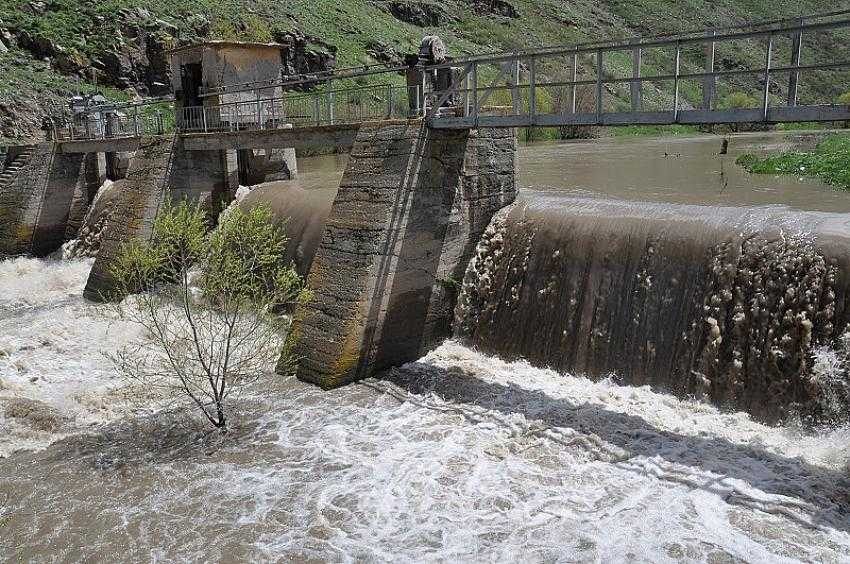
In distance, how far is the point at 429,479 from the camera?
8.32 metres

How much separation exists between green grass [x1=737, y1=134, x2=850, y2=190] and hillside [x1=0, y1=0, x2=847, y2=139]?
27665 mm

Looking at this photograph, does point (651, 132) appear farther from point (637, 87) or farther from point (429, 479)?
point (429, 479)

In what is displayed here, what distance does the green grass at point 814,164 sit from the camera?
64.8 ft

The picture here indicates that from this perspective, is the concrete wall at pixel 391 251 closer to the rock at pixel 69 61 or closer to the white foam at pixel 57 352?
the white foam at pixel 57 352

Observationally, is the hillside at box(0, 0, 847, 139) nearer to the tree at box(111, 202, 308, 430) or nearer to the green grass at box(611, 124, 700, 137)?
the green grass at box(611, 124, 700, 137)

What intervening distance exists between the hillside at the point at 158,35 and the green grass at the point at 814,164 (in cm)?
2767

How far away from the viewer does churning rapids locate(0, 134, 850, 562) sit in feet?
23.4

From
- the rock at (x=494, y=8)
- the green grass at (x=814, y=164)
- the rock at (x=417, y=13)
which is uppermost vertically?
the rock at (x=494, y=8)

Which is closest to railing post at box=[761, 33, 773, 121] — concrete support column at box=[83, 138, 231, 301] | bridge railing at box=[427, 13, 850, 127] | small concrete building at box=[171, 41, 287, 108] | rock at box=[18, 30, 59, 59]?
bridge railing at box=[427, 13, 850, 127]

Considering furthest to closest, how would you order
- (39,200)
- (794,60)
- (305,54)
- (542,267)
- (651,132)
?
(651,132)
(305,54)
(39,200)
(542,267)
(794,60)

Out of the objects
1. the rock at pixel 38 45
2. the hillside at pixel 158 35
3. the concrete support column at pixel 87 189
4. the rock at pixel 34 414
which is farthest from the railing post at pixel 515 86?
the rock at pixel 38 45

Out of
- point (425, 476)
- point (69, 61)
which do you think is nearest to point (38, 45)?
point (69, 61)

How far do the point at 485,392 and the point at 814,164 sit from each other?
17629 millimetres

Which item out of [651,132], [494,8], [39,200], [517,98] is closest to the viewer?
[517,98]
